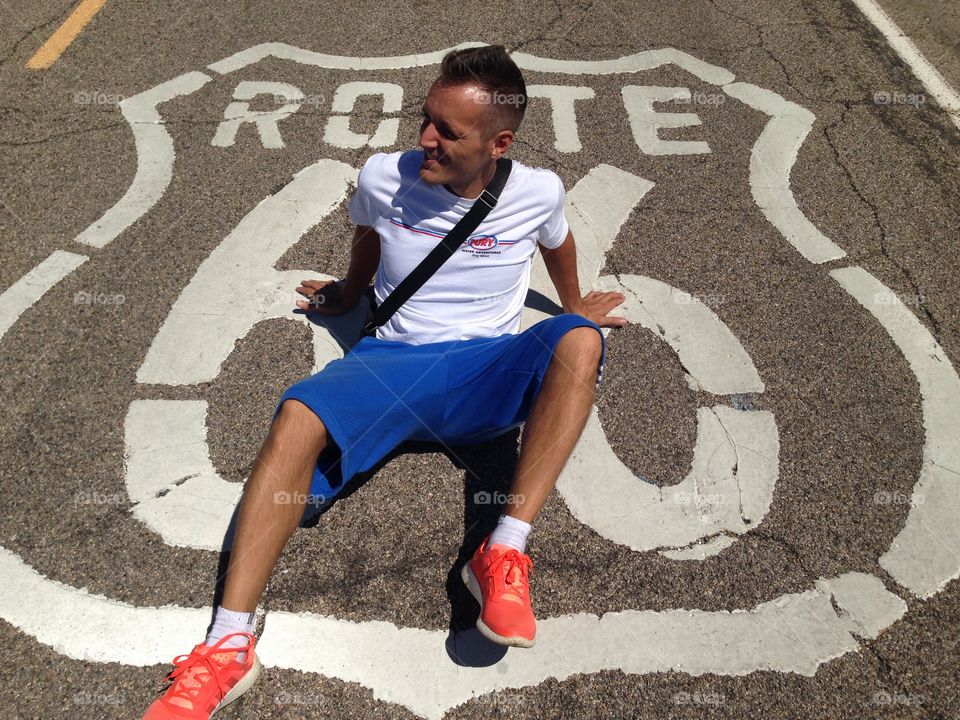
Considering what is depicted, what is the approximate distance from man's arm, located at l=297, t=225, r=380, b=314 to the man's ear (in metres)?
0.69

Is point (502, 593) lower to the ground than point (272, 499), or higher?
higher

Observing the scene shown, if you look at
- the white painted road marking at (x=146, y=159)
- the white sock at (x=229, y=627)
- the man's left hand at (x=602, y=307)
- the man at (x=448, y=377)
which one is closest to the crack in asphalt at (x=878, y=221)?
the man's left hand at (x=602, y=307)

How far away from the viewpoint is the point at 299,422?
2586mm

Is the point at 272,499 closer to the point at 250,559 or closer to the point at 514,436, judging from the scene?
the point at 250,559

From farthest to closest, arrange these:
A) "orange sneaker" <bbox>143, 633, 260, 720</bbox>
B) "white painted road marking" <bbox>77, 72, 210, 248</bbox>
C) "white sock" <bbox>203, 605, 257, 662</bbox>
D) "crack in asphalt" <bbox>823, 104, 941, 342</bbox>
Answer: "white painted road marking" <bbox>77, 72, 210, 248</bbox>
"crack in asphalt" <bbox>823, 104, 941, 342</bbox>
"white sock" <bbox>203, 605, 257, 662</bbox>
"orange sneaker" <bbox>143, 633, 260, 720</bbox>

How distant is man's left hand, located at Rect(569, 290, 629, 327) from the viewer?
3715mm

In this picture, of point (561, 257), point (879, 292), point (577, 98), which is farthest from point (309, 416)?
point (577, 98)

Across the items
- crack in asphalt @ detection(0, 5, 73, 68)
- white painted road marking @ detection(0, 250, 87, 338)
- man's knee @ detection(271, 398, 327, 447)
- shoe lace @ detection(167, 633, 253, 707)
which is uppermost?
man's knee @ detection(271, 398, 327, 447)

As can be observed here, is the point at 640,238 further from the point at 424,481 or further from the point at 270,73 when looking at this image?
the point at 270,73

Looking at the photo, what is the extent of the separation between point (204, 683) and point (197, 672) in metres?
0.04

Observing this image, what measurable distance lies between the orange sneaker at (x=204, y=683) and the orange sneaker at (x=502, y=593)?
0.77m

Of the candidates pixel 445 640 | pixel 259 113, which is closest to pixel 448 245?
pixel 445 640

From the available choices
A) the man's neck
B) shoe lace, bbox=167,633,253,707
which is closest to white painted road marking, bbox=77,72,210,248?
the man's neck

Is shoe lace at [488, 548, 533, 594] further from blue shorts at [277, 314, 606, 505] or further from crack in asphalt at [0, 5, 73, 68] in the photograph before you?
crack in asphalt at [0, 5, 73, 68]
